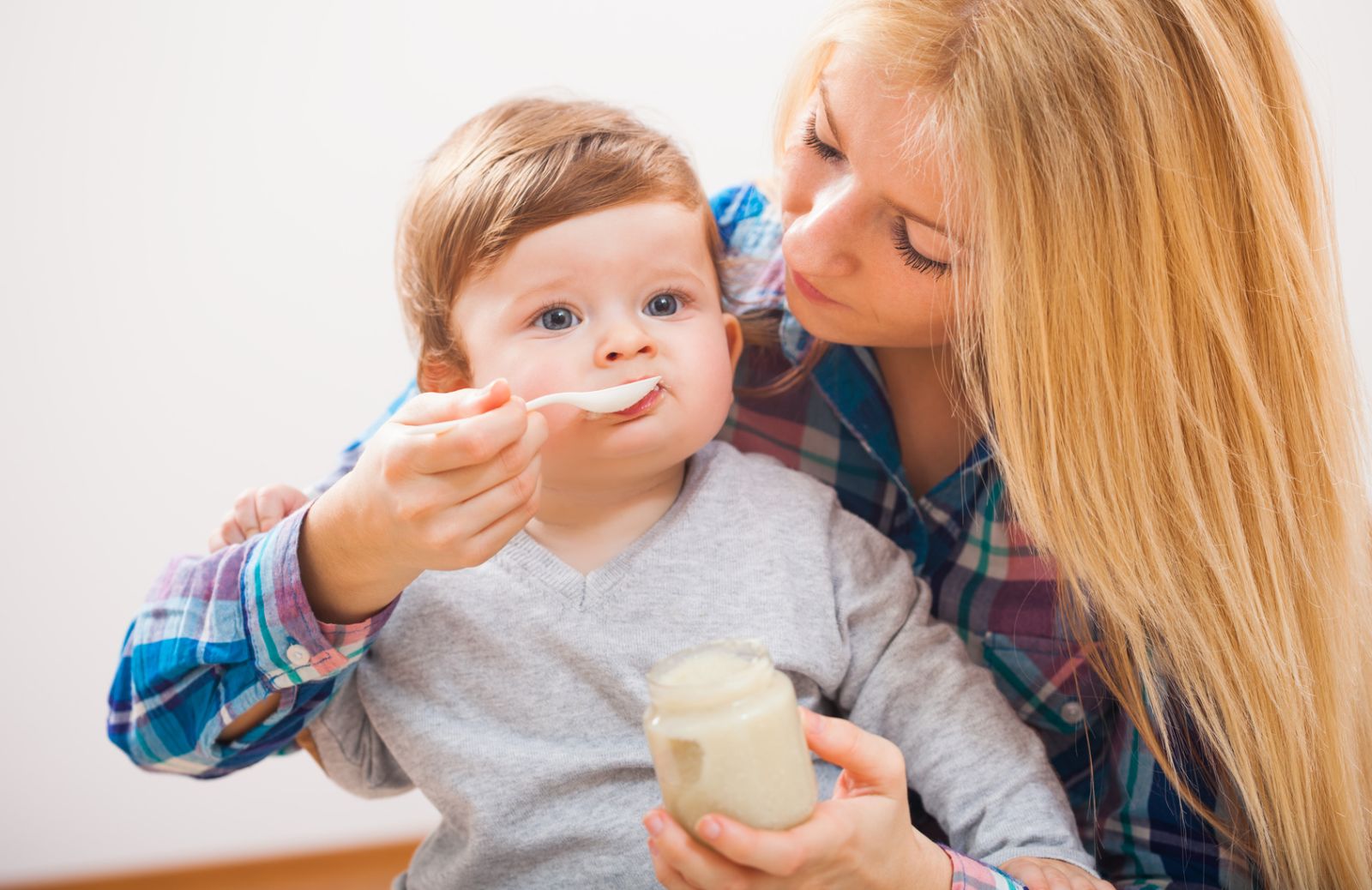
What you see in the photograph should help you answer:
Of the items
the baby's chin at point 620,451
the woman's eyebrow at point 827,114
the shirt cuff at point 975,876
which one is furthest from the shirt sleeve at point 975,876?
the woman's eyebrow at point 827,114

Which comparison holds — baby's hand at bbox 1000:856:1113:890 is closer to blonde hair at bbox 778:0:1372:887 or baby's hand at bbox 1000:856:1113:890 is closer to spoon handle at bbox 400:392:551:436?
blonde hair at bbox 778:0:1372:887

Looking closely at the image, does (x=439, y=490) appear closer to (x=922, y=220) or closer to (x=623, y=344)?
(x=623, y=344)

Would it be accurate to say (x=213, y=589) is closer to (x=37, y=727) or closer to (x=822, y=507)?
(x=822, y=507)

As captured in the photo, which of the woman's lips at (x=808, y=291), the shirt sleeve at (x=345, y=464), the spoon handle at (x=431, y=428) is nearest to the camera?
the spoon handle at (x=431, y=428)

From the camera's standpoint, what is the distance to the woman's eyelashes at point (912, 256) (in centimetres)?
108

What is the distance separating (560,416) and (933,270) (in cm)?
39

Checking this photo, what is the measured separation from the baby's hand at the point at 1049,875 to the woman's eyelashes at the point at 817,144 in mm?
705

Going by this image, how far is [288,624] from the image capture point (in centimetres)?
102

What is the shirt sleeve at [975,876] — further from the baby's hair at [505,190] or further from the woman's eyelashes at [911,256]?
the baby's hair at [505,190]

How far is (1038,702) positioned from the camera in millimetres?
1258

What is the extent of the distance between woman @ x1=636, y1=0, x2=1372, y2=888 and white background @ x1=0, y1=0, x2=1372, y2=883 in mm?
1021

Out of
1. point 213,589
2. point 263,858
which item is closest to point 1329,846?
point 213,589

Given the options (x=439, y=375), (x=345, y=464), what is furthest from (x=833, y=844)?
(x=345, y=464)

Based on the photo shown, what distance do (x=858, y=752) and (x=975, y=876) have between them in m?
0.19
